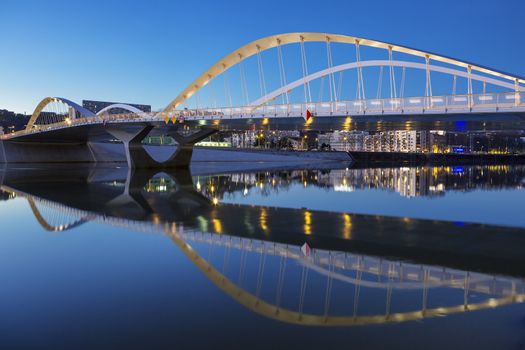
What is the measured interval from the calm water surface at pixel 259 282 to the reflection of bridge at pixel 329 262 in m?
0.04

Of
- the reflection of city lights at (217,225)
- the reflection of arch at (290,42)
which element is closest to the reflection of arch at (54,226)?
the reflection of city lights at (217,225)

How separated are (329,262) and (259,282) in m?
2.04

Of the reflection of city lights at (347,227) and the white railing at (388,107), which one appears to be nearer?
the reflection of city lights at (347,227)

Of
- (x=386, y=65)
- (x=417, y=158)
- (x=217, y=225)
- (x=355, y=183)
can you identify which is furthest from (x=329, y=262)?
(x=417, y=158)

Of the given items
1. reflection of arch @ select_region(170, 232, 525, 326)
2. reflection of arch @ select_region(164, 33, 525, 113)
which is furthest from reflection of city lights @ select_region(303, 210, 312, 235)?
reflection of arch @ select_region(164, 33, 525, 113)

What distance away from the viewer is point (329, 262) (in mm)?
9750

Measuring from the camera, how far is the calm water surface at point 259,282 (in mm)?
5906

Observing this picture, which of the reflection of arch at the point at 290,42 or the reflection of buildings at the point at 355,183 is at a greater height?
the reflection of arch at the point at 290,42

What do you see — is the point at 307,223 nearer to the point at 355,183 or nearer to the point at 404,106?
the point at 404,106

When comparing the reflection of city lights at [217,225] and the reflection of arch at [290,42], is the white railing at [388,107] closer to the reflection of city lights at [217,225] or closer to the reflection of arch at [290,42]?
the reflection of arch at [290,42]

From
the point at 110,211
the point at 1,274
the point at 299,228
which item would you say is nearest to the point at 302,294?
the point at 1,274

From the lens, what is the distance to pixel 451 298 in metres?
7.35

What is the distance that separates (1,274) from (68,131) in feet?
201

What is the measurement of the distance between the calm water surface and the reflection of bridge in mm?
36
